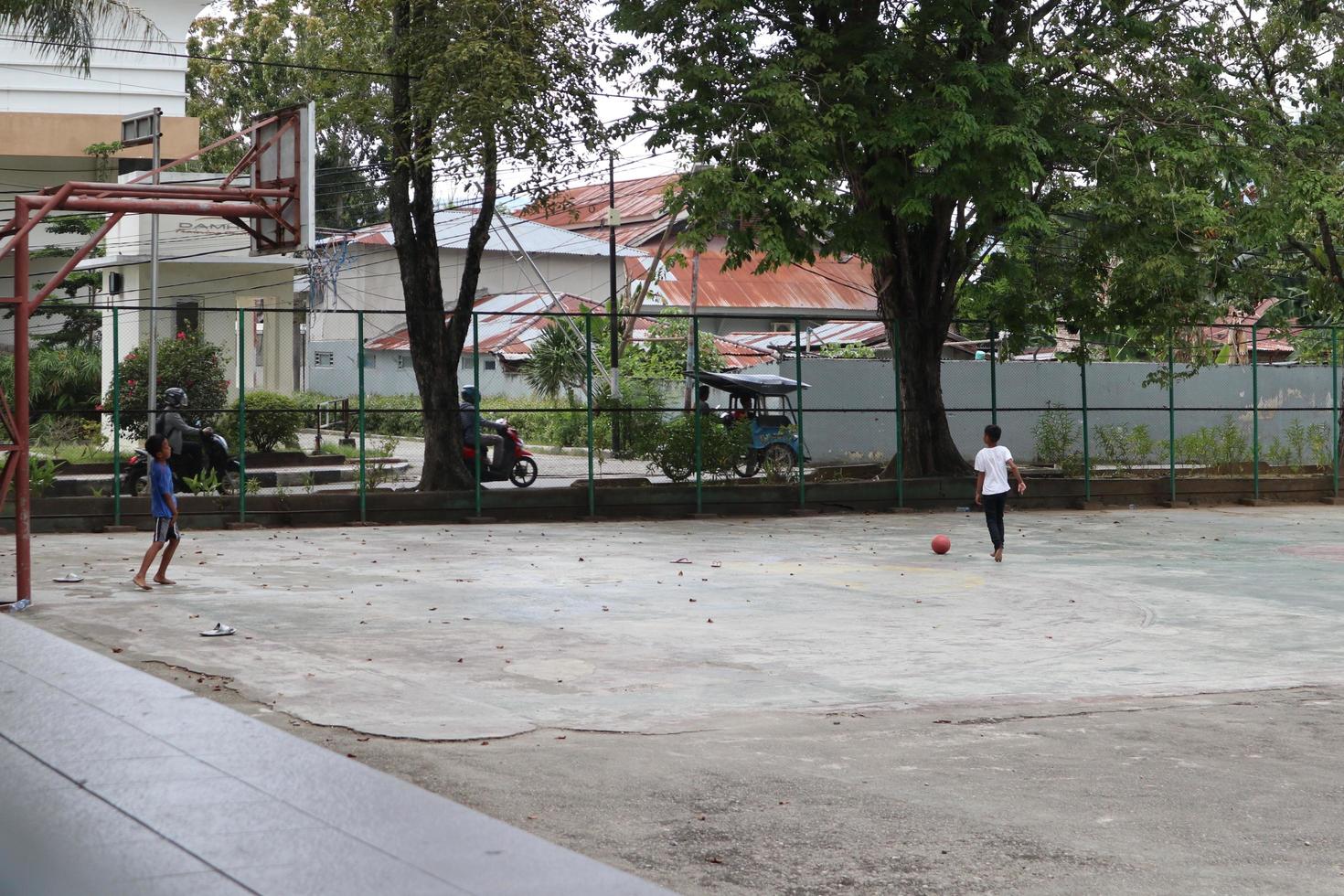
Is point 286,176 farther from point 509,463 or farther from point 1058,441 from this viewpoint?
point 1058,441

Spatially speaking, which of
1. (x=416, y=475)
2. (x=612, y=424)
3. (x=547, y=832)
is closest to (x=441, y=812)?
(x=547, y=832)

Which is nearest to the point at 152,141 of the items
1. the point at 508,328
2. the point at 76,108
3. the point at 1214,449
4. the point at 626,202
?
the point at 76,108

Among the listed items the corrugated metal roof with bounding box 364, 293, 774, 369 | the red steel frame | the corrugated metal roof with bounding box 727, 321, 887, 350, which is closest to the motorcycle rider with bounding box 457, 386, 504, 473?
the red steel frame

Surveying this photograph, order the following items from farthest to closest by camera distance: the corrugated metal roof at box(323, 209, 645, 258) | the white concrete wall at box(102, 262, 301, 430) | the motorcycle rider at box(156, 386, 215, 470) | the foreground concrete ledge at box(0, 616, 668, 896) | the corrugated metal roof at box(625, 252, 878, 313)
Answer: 1. the corrugated metal roof at box(625, 252, 878, 313)
2. the corrugated metal roof at box(323, 209, 645, 258)
3. the white concrete wall at box(102, 262, 301, 430)
4. the motorcycle rider at box(156, 386, 215, 470)
5. the foreground concrete ledge at box(0, 616, 668, 896)

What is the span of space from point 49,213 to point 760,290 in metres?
42.7

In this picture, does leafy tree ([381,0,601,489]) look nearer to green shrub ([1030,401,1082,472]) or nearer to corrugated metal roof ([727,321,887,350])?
green shrub ([1030,401,1082,472])

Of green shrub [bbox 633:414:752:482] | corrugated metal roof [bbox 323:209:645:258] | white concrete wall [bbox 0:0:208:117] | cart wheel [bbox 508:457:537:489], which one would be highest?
white concrete wall [bbox 0:0:208:117]

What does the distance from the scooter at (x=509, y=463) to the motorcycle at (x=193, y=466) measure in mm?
3732

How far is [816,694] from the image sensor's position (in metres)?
9.17

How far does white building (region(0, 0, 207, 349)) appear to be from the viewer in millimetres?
38719

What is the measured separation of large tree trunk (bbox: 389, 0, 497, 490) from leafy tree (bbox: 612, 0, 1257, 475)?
3.51 meters

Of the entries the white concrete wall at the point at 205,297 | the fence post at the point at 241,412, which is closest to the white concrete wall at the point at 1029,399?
the fence post at the point at 241,412

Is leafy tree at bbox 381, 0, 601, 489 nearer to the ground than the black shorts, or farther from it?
farther from it

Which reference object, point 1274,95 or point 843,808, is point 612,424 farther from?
point 843,808
